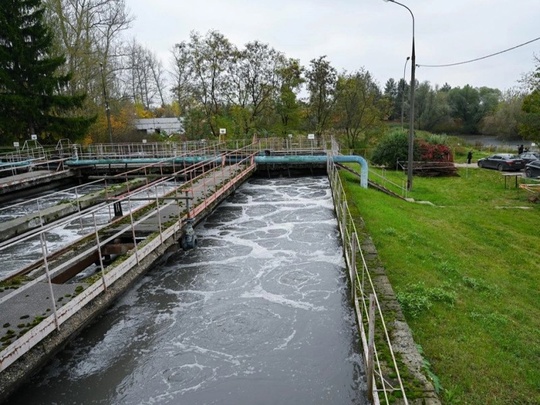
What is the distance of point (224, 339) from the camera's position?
7266 mm

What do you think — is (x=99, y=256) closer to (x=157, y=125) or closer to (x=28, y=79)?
(x=28, y=79)

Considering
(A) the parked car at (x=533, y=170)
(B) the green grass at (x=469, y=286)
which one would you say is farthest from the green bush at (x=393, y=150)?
(B) the green grass at (x=469, y=286)

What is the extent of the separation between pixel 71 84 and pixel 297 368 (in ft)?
125

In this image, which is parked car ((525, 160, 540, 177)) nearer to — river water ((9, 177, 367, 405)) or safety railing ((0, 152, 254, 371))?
river water ((9, 177, 367, 405))

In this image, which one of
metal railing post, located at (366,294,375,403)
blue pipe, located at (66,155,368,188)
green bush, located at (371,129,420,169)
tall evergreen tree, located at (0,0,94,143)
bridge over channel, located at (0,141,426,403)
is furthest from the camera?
tall evergreen tree, located at (0,0,94,143)

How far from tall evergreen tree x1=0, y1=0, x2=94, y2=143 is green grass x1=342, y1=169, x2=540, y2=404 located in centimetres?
2652

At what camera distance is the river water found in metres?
5.98

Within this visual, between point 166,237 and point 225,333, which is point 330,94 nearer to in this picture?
point 166,237

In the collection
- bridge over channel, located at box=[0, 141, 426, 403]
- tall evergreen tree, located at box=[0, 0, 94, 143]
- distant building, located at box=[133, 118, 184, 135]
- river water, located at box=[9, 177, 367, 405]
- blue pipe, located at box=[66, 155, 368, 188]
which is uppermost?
tall evergreen tree, located at box=[0, 0, 94, 143]

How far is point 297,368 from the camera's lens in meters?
6.41

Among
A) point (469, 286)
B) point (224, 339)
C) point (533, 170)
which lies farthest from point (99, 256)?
point (533, 170)

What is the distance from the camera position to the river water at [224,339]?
5.98m

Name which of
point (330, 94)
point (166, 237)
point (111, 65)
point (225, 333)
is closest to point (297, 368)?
point (225, 333)

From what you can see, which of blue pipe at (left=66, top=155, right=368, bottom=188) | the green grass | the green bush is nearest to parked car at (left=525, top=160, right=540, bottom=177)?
the green grass
